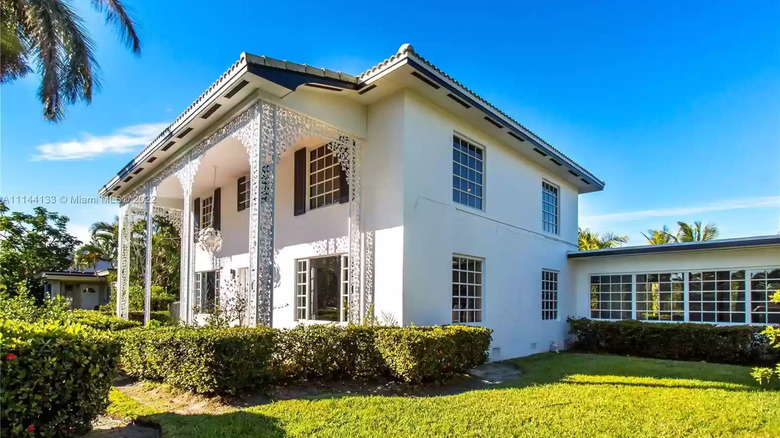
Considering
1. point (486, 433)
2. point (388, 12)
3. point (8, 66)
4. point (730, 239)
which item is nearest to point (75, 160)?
point (8, 66)

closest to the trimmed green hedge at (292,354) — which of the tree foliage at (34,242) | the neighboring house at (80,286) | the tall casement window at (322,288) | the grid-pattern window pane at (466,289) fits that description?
the grid-pattern window pane at (466,289)

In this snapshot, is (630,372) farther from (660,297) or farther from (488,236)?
(660,297)

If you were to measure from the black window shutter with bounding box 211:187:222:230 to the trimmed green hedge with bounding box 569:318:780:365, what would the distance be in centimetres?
1179

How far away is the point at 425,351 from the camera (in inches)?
282

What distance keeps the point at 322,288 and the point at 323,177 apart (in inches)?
101

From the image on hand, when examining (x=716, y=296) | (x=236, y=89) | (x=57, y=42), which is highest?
(x=57, y=42)

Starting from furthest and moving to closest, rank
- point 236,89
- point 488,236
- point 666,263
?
point 666,263 → point 488,236 → point 236,89

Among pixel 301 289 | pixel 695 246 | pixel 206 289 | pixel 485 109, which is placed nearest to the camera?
pixel 485 109

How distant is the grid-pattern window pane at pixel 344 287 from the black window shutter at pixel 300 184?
1.88 m

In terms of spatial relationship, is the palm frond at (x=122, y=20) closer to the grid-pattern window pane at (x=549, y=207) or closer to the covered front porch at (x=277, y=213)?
the covered front porch at (x=277, y=213)

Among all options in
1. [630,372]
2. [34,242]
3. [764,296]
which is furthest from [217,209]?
[34,242]

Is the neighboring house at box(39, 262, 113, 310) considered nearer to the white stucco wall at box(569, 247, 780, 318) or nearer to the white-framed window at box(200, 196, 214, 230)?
the white-framed window at box(200, 196, 214, 230)

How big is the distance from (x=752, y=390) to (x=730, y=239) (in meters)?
6.03

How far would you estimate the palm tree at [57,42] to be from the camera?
1123 centimetres
